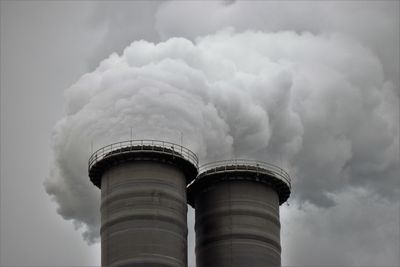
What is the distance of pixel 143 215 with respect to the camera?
7744 cm

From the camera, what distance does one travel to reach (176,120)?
274 ft

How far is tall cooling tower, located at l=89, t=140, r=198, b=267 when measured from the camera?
7638 centimetres

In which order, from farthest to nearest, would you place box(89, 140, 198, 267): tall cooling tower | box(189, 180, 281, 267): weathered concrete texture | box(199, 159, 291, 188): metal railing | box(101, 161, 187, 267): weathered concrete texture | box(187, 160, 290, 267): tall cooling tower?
box(199, 159, 291, 188): metal railing < box(187, 160, 290, 267): tall cooling tower < box(189, 180, 281, 267): weathered concrete texture < box(89, 140, 198, 267): tall cooling tower < box(101, 161, 187, 267): weathered concrete texture

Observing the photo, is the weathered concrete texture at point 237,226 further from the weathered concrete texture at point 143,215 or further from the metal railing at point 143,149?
the weathered concrete texture at point 143,215

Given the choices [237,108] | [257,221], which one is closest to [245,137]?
[237,108]

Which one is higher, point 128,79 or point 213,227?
point 128,79

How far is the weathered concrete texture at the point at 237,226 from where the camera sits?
268ft

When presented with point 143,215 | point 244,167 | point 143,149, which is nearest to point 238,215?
point 244,167

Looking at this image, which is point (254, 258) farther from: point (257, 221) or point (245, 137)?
point (245, 137)

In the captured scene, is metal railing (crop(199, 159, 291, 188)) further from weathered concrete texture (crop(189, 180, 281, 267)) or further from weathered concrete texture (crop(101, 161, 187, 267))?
weathered concrete texture (crop(101, 161, 187, 267))

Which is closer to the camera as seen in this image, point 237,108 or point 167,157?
point 167,157

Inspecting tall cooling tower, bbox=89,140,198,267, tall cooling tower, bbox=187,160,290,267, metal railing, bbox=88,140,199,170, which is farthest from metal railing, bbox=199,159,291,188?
tall cooling tower, bbox=89,140,198,267

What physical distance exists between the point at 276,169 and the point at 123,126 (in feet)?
42.2

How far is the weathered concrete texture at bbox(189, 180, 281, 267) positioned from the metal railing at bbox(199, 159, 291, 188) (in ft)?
3.47
